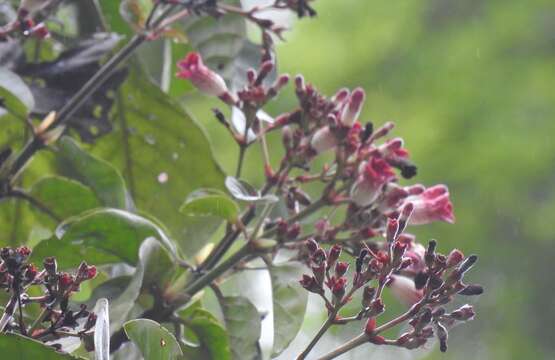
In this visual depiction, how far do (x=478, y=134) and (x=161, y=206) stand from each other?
4.55 meters

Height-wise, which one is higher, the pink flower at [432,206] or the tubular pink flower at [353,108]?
the tubular pink flower at [353,108]

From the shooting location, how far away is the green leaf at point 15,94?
4.37ft

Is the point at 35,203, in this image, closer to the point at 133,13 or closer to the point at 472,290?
the point at 133,13

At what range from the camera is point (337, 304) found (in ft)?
3.47

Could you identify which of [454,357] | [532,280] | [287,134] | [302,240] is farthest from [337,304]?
[532,280]

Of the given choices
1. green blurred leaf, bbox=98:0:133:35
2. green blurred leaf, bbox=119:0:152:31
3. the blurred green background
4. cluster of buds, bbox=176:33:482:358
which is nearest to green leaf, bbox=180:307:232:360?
cluster of buds, bbox=176:33:482:358

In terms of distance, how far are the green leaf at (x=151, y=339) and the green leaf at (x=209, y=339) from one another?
239 millimetres

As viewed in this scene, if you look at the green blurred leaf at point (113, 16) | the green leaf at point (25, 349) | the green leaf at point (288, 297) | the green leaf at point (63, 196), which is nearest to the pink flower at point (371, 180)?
the green leaf at point (288, 297)

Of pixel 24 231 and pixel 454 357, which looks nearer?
pixel 24 231

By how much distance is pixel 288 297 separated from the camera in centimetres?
129

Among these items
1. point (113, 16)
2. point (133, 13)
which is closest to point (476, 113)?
point (113, 16)

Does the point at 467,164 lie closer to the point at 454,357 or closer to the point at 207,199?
the point at 454,357

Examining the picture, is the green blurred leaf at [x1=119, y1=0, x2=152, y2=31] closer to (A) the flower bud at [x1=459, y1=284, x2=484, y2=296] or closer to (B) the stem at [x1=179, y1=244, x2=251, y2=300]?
(B) the stem at [x1=179, y1=244, x2=251, y2=300]

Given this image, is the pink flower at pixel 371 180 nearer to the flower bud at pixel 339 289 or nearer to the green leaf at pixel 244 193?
the green leaf at pixel 244 193
